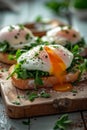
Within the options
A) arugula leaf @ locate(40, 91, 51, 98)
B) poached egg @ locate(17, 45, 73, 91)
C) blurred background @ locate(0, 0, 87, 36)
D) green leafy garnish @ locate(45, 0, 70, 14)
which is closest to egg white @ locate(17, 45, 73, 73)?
poached egg @ locate(17, 45, 73, 91)

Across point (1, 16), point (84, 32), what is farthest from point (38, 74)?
point (1, 16)

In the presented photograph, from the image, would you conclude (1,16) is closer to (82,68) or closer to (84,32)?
(84,32)

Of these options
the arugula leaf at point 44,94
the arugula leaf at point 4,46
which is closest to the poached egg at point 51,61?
the arugula leaf at point 44,94

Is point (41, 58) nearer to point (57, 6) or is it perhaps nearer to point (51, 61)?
point (51, 61)

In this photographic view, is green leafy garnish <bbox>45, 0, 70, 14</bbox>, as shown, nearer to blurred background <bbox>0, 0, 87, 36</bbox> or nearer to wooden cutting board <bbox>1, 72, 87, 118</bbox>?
blurred background <bbox>0, 0, 87, 36</bbox>

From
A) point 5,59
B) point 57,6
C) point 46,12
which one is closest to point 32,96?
point 5,59

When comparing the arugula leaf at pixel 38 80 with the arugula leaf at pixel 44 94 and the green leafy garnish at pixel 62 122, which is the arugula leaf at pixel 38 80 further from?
the green leafy garnish at pixel 62 122
